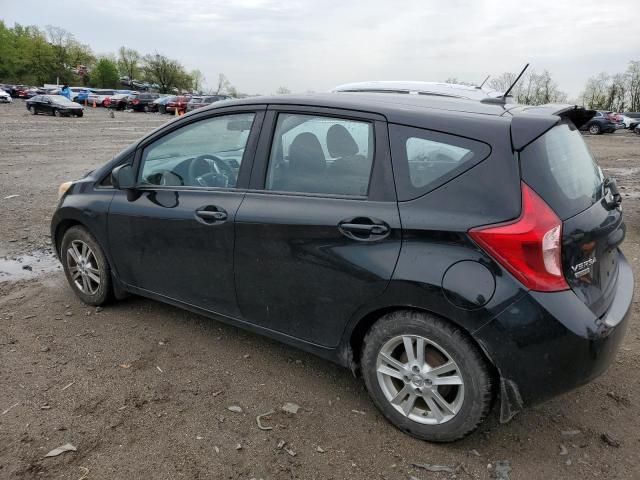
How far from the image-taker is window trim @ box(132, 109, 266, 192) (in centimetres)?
319

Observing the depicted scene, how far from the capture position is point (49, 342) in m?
3.78

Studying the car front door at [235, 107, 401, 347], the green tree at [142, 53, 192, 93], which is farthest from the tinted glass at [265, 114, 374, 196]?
the green tree at [142, 53, 192, 93]

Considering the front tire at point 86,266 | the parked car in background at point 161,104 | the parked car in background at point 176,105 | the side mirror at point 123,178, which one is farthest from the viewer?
the parked car in background at point 161,104

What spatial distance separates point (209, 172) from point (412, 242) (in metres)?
1.56

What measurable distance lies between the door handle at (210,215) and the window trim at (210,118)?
136 mm

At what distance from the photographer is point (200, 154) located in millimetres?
3584

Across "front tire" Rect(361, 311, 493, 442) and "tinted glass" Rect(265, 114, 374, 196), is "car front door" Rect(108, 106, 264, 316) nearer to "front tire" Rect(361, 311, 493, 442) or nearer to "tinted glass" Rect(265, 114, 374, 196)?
"tinted glass" Rect(265, 114, 374, 196)

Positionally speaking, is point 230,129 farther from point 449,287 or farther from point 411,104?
point 449,287

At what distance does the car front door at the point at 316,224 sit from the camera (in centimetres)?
268

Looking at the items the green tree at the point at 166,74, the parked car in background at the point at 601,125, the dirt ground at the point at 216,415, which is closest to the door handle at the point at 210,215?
the dirt ground at the point at 216,415

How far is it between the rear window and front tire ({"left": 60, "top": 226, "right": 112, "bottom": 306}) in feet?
10.5

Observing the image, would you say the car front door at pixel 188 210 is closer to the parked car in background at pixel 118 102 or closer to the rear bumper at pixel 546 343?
the rear bumper at pixel 546 343

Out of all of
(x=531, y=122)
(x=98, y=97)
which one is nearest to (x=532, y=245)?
(x=531, y=122)

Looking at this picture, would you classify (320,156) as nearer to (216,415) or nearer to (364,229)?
(364,229)
